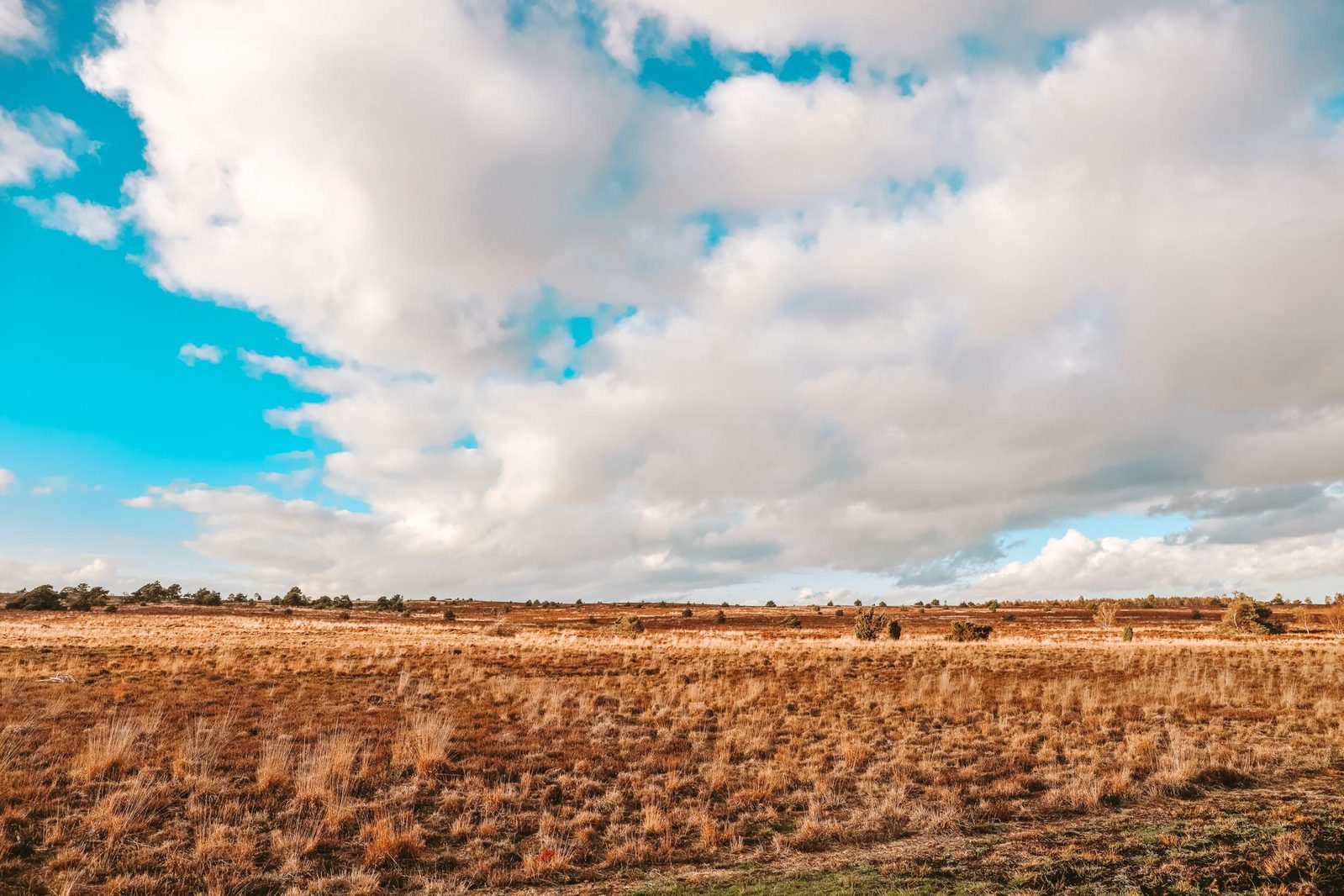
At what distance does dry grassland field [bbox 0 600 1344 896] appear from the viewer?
729 cm

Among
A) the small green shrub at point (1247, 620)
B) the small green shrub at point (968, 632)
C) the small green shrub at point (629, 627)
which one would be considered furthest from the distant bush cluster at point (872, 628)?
the small green shrub at point (1247, 620)

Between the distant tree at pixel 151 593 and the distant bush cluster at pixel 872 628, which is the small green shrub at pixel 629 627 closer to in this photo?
the distant bush cluster at pixel 872 628

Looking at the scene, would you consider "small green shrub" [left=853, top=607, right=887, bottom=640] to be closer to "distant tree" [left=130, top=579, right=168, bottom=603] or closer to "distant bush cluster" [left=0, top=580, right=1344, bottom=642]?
"distant bush cluster" [left=0, top=580, right=1344, bottom=642]

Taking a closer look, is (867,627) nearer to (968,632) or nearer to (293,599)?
(968,632)

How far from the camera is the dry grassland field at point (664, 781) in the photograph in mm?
7285

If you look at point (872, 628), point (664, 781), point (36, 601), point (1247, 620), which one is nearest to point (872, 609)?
point (872, 628)

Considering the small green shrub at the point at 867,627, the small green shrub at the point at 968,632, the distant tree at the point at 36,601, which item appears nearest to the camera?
the small green shrub at the point at 968,632

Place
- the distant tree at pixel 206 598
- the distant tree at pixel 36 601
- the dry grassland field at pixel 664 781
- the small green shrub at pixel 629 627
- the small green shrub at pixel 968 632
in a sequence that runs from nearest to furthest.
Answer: the dry grassland field at pixel 664 781
the small green shrub at pixel 968 632
the small green shrub at pixel 629 627
the distant tree at pixel 36 601
the distant tree at pixel 206 598

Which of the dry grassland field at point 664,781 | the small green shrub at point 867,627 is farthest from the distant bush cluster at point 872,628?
the dry grassland field at point 664,781

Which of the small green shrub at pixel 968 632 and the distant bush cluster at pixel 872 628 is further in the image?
the distant bush cluster at pixel 872 628

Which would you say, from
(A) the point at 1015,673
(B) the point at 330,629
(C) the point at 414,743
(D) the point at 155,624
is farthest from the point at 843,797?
(D) the point at 155,624

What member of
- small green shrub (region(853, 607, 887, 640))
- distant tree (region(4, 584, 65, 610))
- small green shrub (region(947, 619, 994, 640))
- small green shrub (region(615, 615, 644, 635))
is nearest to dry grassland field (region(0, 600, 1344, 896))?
small green shrub (region(947, 619, 994, 640))

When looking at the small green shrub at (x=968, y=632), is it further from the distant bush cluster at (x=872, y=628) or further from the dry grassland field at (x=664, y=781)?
the dry grassland field at (x=664, y=781)

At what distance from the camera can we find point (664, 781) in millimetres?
11383
